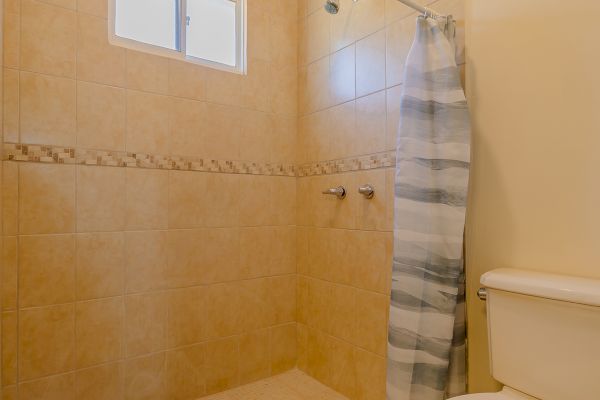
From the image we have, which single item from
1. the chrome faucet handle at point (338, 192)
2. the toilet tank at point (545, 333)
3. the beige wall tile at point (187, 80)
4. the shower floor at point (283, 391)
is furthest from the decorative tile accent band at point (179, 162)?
the shower floor at point (283, 391)

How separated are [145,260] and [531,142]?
1655 mm

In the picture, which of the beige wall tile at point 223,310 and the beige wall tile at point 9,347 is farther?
the beige wall tile at point 223,310

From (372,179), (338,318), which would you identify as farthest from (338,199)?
(338,318)

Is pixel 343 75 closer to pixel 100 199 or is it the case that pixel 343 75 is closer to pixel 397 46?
pixel 397 46

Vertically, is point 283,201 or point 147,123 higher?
point 147,123

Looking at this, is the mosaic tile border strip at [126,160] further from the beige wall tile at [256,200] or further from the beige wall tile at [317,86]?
the beige wall tile at [317,86]

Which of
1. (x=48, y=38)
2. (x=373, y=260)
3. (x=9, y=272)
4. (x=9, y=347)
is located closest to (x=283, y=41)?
(x=48, y=38)

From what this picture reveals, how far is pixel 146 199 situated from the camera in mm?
1699

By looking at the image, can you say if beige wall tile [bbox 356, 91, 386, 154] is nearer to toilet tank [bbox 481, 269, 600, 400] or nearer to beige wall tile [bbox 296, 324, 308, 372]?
toilet tank [bbox 481, 269, 600, 400]

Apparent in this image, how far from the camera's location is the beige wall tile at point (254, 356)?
1.99 m

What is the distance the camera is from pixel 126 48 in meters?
1.65

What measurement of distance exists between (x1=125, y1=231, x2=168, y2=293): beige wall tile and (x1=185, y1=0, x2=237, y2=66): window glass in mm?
988

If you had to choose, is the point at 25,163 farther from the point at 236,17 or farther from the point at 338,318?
the point at 338,318

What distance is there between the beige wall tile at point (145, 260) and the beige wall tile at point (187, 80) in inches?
27.8
